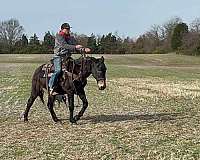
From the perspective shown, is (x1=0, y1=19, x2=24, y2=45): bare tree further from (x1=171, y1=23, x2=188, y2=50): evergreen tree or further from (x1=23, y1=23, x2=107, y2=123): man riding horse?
(x1=23, y1=23, x2=107, y2=123): man riding horse

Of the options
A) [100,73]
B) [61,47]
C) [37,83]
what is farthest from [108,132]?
[37,83]

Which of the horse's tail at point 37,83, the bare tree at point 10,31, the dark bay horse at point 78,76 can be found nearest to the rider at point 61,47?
the dark bay horse at point 78,76

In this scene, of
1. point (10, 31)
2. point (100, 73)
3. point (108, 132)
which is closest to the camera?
point (108, 132)

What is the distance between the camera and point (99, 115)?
13523 millimetres

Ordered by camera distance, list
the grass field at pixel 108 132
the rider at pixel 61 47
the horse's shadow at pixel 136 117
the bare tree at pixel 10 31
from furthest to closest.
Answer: the bare tree at pixel 10 31 → the horse's shadow at pixel 136 117 → the rider at pixel 61 47 → the grass field at pixel 108 132

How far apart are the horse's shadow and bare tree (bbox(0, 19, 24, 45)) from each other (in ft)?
370

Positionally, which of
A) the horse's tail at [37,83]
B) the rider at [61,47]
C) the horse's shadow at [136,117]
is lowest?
the horse's shadow at [136,117]

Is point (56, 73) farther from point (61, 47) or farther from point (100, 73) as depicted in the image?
point (100, 73)

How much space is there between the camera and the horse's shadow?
1238 cm

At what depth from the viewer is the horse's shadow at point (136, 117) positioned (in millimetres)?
12375

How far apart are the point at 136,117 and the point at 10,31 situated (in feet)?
403

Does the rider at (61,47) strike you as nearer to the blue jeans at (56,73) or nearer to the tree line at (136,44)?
the blue jeans at (56,73)

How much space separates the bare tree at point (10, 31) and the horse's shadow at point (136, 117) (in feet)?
370

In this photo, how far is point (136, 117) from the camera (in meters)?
13.0
